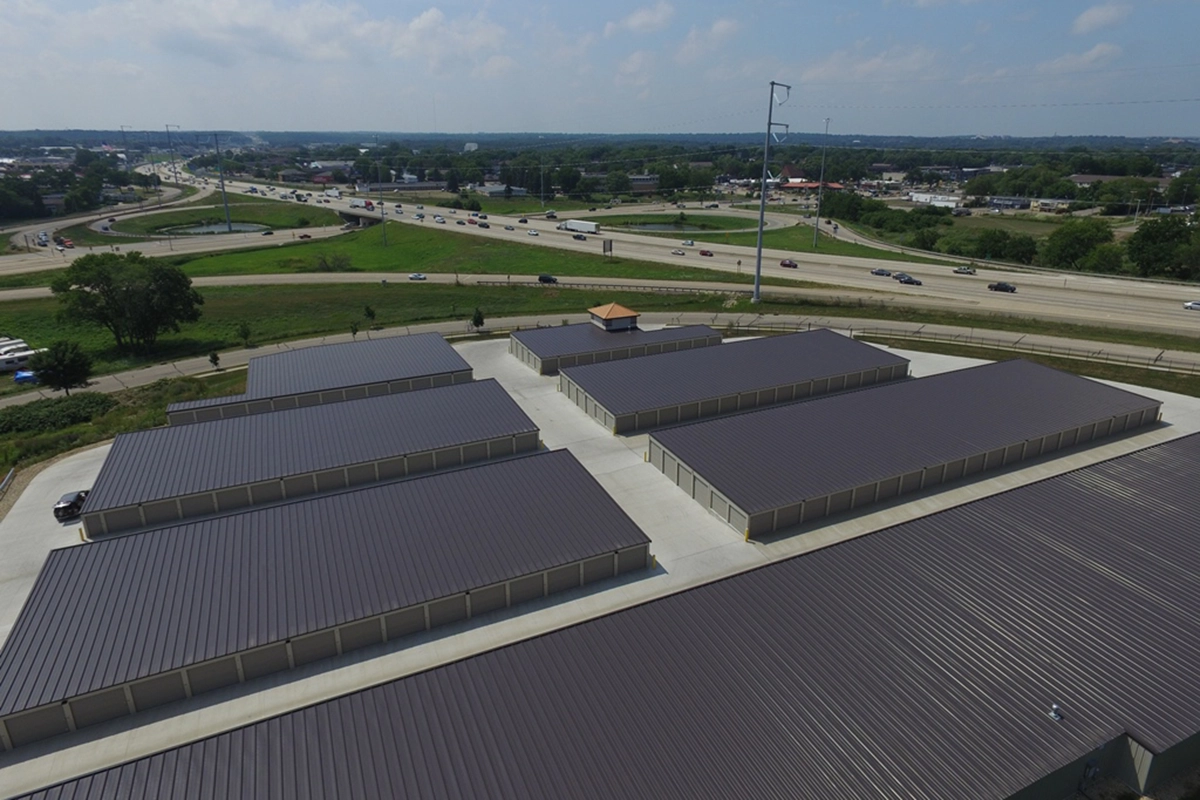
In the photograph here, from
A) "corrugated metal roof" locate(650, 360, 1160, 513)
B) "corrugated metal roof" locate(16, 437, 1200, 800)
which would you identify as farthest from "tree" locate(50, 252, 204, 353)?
"corrugated metal roof" locate(16, 437, 1200, 800)

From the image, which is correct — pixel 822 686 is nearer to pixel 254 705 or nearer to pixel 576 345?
pixel 254 705

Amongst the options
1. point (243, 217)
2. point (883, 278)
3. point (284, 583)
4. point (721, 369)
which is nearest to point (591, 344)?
point (721, 369)

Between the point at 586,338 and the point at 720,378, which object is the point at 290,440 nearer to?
the point at 586,338

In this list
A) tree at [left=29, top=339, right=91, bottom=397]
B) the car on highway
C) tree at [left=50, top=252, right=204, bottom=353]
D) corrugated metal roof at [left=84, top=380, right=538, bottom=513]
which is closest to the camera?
the car on highway

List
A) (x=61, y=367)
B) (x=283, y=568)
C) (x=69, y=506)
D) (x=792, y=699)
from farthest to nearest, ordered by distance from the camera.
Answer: (x=61, y=367), (x=69, y=506), (x=283, y=568), (x=792, y=699)

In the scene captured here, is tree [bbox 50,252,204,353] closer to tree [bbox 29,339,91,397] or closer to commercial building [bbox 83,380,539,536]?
tree [bbox 29,339,91,397]

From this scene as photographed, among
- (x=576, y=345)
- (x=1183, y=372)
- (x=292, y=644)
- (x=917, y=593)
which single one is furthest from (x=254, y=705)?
(x=1183, y=372)

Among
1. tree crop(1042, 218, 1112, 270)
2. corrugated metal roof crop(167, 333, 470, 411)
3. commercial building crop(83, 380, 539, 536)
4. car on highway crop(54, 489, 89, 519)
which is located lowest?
car on highway crop(54, 489, 89, 519)
